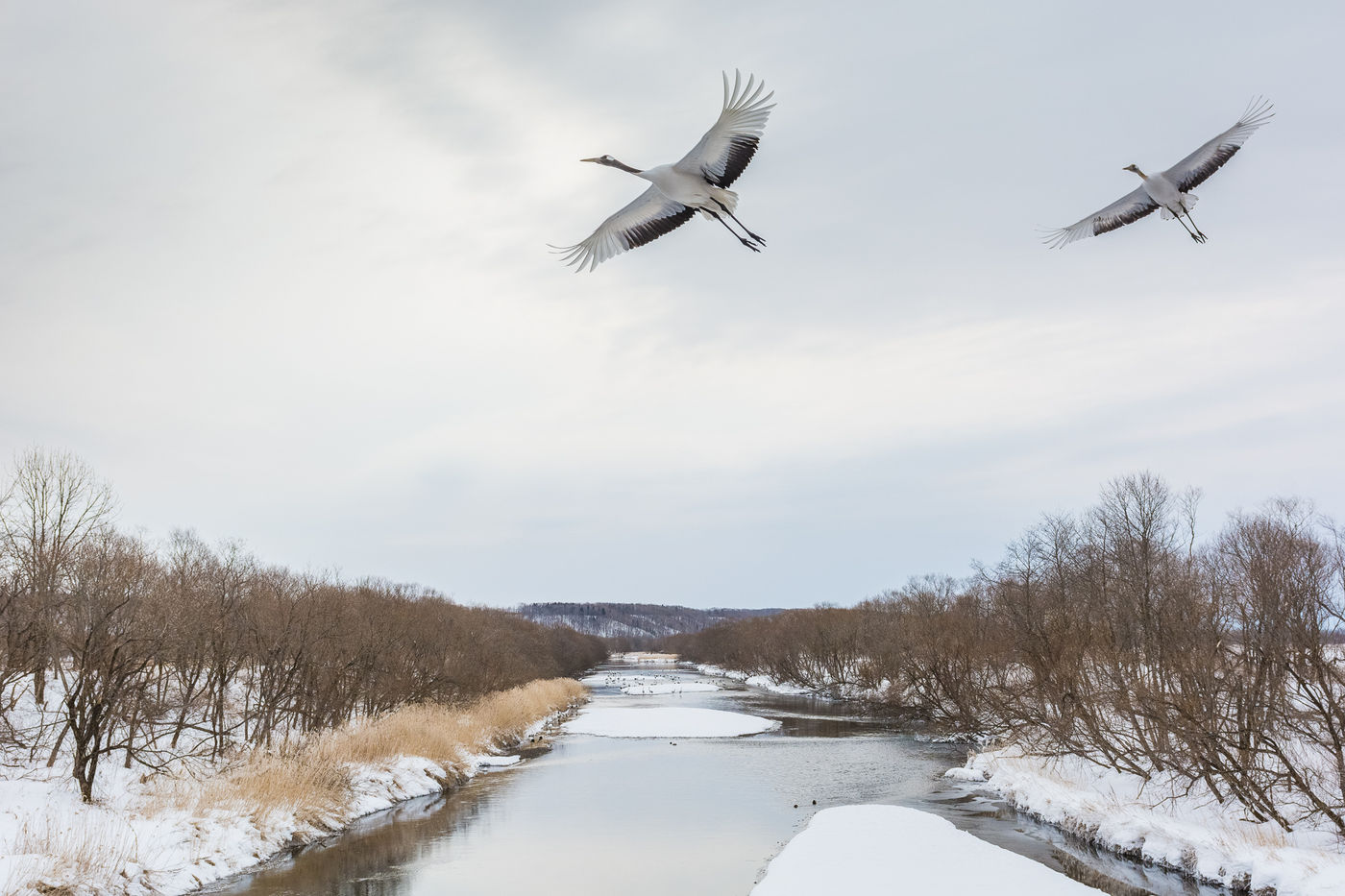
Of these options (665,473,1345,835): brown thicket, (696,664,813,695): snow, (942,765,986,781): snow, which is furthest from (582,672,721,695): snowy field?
(942,765,986,781): snow

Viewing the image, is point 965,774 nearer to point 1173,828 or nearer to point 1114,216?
point 1173,828

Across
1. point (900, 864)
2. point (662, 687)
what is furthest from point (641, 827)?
point (662, 687)

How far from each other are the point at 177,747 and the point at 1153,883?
23.4 meters

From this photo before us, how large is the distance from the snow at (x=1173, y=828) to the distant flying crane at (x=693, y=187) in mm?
12425

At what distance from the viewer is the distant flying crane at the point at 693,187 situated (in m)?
9.45

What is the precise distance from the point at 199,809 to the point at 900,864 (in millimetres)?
12950

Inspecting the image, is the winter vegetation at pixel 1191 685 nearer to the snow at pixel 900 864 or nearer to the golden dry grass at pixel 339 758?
the snow at pixel 900 864

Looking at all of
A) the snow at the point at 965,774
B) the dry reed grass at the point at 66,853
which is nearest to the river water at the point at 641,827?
the snow at the point at 965,774

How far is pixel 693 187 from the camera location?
10.0 metres

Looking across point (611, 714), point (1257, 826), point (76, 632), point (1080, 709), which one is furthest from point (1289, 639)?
point (611, 714)

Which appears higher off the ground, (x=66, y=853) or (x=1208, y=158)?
(x=1208, y=158)

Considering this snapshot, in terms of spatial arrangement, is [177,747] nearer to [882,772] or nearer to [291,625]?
[291,625]

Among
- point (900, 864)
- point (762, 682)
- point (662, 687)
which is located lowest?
point (762, 682)

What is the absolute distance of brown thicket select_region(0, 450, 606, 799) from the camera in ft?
60.0
